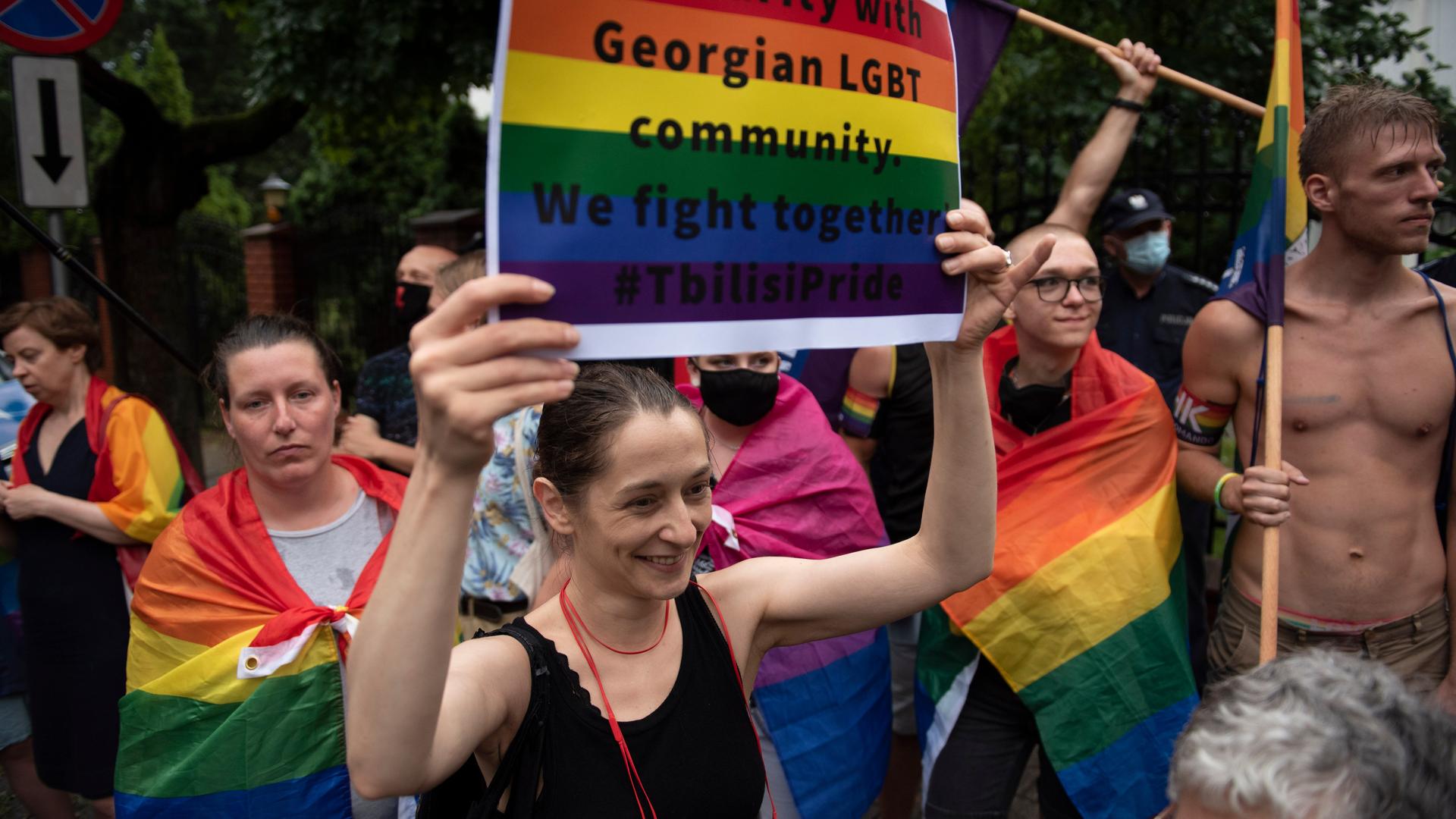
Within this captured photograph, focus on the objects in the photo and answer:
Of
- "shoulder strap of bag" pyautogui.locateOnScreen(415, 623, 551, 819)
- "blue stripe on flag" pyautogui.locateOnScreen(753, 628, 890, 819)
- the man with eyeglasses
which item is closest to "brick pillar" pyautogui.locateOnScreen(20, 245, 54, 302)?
"blue stripe on flag" pyautogui.locateOnScreen(753, 628, 890, 819)

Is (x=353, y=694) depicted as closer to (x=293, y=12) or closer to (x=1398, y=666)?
(x=1398, y=666)

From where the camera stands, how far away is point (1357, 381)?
283 centimetres

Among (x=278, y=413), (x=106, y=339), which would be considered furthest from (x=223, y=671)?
(x=106, y=339)

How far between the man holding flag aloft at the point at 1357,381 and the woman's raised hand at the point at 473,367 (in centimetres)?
214

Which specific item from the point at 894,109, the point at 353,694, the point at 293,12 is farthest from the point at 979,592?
the point at 293,12

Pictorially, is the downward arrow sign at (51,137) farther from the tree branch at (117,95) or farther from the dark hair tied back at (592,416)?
the dark hair tied back at (592,416)

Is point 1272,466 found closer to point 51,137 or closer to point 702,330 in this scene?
point 702,330

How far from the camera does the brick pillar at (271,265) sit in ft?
40.0

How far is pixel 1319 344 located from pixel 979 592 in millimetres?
1098

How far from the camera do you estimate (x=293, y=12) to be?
6.75 m

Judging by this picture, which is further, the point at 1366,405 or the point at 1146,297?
the point at 1146,297

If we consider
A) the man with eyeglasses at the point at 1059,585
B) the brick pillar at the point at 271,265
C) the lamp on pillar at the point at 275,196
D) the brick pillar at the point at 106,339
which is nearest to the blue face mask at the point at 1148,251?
the man with eyeglasses at the point at 1059,585

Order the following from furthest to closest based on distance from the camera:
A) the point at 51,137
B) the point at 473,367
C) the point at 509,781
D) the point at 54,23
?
the point at 51,137 < the point at 54,23 < the point at 509,781 < the point at 473,367

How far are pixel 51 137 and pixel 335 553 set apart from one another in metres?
3.67
